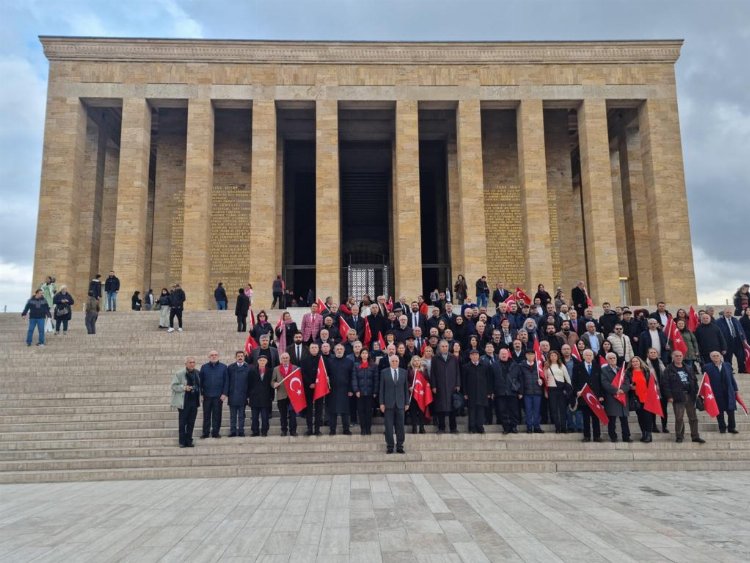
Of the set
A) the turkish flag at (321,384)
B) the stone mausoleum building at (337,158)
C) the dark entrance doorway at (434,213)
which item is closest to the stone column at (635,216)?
the stone mausoleum building at (337,158)

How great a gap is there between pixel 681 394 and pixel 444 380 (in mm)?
3574

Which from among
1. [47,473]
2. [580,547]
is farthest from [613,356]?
[47,473]

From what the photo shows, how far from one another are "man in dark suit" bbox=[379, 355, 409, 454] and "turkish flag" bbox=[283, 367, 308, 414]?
1.30 meters

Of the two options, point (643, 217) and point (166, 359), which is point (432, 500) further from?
point (643, 217)

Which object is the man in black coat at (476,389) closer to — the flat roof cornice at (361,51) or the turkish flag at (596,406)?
the turkish flag at (596,406)

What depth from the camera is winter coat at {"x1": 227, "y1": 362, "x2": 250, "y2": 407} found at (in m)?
8.44

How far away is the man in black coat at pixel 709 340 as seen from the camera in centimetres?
1038

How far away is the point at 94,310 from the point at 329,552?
12.4 meters

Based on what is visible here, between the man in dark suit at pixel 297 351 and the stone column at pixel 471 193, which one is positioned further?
the stone column at pixel 471 193

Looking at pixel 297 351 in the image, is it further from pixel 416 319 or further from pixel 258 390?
pixel 416 319

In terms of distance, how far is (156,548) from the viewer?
4.37m

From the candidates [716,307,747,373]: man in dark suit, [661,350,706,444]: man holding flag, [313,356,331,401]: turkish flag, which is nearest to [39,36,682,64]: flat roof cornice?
[716,307,747,373]: man in dark suit

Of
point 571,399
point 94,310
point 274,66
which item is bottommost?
point 571,399

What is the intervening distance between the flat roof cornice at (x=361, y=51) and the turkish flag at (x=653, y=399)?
18.7 meters
